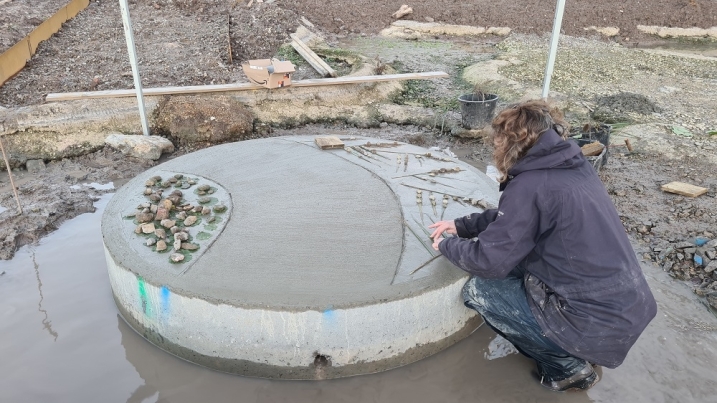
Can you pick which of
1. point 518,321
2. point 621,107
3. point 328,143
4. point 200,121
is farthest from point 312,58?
point 518,321

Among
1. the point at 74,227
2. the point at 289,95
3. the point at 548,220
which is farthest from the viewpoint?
the point at 289,95

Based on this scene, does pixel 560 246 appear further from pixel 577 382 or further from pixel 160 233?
pixel 160 233

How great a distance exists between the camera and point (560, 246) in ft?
7.75

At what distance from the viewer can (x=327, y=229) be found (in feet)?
10.8

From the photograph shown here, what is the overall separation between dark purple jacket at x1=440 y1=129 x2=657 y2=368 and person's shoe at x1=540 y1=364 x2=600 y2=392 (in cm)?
24

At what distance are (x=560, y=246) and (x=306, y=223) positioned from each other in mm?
1565

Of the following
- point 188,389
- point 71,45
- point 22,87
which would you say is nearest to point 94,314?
point 188,389

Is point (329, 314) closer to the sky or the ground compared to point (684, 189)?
closer to the sky

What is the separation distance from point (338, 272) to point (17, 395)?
174cm

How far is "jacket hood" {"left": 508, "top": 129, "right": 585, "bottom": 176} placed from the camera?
230 centimetres

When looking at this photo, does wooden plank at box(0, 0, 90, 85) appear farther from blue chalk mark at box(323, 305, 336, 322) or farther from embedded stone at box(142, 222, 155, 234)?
blue chalk mark at box(323, 305, 336, 322)

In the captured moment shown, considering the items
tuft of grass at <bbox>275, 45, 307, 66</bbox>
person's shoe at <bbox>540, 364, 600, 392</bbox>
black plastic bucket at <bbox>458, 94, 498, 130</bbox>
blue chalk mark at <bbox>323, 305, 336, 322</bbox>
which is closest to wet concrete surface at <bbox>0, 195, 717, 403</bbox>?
person's shoe at <bbox>540, 364, 600, 392</bbox>

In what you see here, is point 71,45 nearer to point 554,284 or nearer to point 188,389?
point 188,389

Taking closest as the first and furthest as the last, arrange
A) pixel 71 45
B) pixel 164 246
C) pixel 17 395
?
pixel 17 395
pixel 164 246
pixel 71 45
